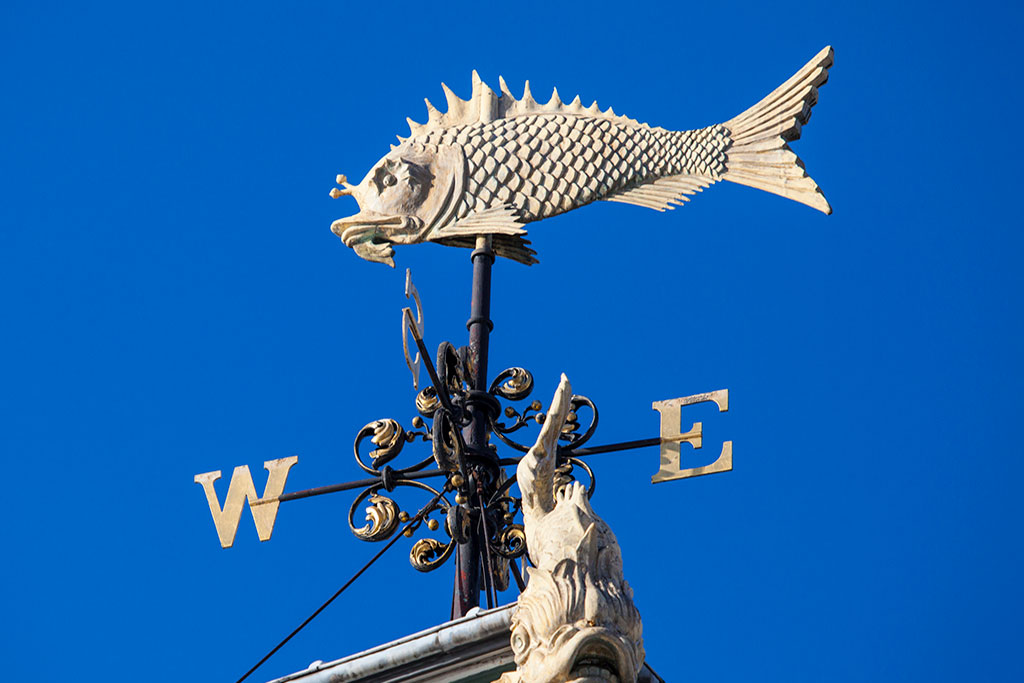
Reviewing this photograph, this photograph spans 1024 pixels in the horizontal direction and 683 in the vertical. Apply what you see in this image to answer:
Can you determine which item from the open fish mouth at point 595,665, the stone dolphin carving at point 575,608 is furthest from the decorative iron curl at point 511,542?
the open fish mouth at point 595,665

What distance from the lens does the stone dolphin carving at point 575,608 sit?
19.7 feet

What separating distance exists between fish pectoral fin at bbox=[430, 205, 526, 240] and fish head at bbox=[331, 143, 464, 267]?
7cm

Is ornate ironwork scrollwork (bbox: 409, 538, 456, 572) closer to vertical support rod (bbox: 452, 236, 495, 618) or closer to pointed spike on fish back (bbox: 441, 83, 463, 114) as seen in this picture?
vertical support rod (bbox: 452, 236, 495, 618)

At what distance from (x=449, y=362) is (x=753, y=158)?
2404mm

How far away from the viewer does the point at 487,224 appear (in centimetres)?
1005

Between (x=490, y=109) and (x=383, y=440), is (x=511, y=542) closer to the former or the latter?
(x=383, y=440)

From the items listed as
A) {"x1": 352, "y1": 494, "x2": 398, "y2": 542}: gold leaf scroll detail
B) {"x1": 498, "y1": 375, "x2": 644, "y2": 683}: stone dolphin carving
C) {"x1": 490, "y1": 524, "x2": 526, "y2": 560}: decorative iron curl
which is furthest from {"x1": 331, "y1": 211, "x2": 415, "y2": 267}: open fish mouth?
{"x1": 498, "y1": 375, "x2": 644, "y2": 683}: stone dolphin carving

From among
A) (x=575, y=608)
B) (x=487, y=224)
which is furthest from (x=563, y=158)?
(x=575, y=608)

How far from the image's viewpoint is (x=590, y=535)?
6223 mm

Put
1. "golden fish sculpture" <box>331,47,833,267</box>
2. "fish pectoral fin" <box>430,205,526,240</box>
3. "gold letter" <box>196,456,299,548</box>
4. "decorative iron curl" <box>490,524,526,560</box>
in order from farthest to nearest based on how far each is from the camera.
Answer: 1. "golden fish sculpture" <box>331,47,833,267</box>
2. "fish pectoral fin" <box>430,205,526,240</box>
3. "gold letter" <box>196,456,299,548</box>
4. "decorative iron curl" <box>490,524,526,560</box>

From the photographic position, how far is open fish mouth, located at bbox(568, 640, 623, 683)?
5984 mm

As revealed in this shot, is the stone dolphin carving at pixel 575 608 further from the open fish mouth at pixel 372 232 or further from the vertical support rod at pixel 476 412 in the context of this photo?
the open fish mouth at pixel 372 232

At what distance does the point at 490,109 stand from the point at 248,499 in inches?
101

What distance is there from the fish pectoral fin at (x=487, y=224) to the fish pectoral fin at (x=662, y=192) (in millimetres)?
626
